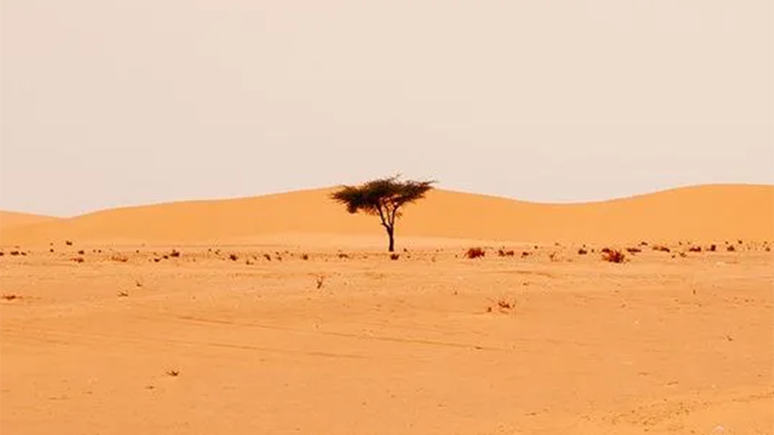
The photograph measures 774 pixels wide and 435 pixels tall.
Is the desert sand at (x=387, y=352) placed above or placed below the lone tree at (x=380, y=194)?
below

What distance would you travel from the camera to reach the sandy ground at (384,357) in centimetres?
892

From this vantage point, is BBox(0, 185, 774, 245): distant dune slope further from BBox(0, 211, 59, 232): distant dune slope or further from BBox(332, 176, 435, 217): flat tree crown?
BBox(332, 176, 435, 217): flat tree crown

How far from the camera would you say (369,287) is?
18547 mm

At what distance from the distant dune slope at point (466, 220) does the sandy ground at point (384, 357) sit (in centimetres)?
8571

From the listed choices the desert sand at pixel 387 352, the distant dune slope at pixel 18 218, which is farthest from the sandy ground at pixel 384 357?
the distant dune slope at pixel 18 218

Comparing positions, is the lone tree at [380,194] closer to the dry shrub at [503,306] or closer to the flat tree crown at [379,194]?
the flat tree crown at [379,194]

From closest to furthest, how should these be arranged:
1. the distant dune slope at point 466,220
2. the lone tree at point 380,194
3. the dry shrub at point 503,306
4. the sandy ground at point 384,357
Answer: the sandy ground at point 384,357
the dry shrub at point 503,306
the lone tree at point 380,194
the distant dune slope at point 466,220

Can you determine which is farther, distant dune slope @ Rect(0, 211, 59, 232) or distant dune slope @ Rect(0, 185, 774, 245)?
distant dune slope @ Rect(0, 211, 59, 232)

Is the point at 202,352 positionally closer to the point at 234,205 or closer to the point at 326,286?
the point at 326,286

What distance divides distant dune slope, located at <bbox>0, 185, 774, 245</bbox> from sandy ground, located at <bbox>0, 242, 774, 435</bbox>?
8571 cm

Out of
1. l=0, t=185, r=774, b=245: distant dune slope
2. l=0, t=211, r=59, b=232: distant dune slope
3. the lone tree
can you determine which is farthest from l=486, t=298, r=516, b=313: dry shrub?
l=0, t=211, r=59, b=232: distant dune slope

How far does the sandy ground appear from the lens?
29.3 ft

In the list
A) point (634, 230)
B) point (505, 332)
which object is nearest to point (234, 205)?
point (634, 230)

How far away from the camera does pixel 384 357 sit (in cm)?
1205
